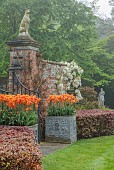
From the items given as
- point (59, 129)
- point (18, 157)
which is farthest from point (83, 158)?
point (18, 157)

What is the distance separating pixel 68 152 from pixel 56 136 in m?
1.43

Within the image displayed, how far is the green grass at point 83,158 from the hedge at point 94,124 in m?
1.04

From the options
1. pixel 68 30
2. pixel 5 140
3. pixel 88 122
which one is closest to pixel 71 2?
pixel 68 30

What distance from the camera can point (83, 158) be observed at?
19.4 feet

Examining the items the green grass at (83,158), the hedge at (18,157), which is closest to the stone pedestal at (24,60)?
the green grass at (83,158)

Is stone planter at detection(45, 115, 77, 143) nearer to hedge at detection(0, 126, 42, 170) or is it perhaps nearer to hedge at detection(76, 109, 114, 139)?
hedge at detection(76, 109, 114, 139)

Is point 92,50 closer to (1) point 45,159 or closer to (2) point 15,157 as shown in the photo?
(1) point 45,159

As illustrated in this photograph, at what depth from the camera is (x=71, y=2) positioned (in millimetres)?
14750

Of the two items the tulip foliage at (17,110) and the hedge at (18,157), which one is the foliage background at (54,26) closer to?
the tulip foliage at (17,110)

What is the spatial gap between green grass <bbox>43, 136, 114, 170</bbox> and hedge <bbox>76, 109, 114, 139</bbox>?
1038 millimetres

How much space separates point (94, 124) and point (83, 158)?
124 inches

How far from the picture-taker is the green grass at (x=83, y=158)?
523cm

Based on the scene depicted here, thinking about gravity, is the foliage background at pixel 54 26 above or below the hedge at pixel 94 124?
above

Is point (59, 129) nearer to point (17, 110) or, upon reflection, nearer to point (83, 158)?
point (83, 158)
